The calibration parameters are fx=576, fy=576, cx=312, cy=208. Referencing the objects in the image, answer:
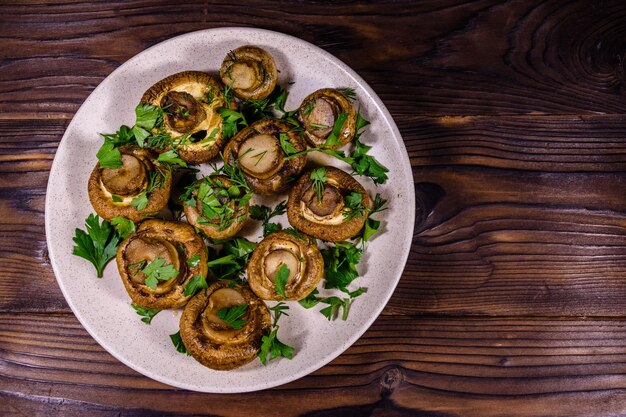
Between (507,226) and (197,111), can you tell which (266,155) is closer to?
(197,111)

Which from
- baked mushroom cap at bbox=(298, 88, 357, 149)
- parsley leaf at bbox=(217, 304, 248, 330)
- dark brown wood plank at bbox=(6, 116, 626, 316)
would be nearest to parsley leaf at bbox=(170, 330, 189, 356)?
parsley leaf at bbox=(217, 304, 248, 330)

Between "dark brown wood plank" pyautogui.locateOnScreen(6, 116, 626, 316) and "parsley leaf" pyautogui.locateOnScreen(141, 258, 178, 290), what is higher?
"dark brown wood plank" pyautogui.locateOnScreen(6, 116, 626, 316)

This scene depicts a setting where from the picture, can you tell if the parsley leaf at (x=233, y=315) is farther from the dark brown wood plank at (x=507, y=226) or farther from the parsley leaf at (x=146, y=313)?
the dark brown wood plank at (x=507, y=226)

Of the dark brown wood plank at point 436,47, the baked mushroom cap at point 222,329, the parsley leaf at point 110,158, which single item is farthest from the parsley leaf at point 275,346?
the dark brown wood plank at point 436,47

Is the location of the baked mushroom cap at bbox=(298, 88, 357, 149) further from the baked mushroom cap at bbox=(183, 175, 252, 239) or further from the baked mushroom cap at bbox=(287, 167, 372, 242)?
the baked mushroom cap at bbox=(183, 175, 252, 239)

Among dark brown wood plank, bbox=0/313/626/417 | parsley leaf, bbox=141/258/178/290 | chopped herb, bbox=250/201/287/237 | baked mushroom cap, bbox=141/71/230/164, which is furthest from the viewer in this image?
dark brown wood plank, bbox=0/313/626/417

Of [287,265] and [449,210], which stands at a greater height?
[449,210]

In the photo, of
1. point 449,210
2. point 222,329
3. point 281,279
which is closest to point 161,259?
point 222,329
